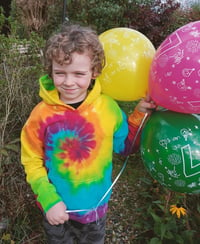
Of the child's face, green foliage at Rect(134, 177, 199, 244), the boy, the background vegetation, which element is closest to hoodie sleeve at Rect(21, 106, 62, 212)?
the boy

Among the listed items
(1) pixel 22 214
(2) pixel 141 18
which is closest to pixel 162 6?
(2) pixel 141 18

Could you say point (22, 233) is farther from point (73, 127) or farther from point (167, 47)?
point (167, 47)

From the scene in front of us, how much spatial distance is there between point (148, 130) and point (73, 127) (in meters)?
0.36

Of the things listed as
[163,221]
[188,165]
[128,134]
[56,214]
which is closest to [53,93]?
[128,134]

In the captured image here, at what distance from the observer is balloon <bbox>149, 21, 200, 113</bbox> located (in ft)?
4.28

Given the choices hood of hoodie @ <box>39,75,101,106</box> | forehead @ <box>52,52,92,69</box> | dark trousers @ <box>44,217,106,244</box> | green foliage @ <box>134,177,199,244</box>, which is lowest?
green foliage @ <box>134,177,199,244</box>

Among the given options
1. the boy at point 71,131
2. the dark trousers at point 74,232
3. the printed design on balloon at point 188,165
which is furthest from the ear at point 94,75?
the dark trousers at point 74,232

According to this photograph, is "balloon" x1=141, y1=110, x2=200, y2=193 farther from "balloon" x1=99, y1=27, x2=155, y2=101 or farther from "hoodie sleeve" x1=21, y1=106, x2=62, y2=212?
"hoodie sleeve" x1=21, y1=106, x2=62, y2=212

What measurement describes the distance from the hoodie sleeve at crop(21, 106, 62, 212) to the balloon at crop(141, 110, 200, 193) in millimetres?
498

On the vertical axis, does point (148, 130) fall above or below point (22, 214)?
above

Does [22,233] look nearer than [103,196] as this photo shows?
No

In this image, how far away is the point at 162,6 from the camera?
680cm

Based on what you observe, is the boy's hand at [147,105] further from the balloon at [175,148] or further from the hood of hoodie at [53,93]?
the hood of hoodie at [53,93]

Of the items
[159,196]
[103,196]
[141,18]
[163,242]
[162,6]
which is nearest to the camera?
[103,196]
